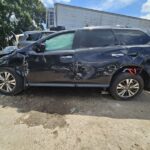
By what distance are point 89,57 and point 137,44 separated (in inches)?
47.6

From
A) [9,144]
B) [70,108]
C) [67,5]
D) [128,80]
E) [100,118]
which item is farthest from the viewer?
[67,5]

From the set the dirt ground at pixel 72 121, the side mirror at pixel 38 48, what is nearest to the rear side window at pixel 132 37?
the dirt ground at pixel 72 121

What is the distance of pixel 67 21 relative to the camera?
16312mm

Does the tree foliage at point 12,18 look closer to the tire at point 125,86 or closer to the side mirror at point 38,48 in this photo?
the side mirror at point 38,48

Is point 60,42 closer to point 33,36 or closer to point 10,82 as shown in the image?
point 10,82

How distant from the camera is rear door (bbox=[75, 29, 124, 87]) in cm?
432

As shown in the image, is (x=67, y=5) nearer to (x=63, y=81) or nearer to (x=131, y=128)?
(x=63, y=81)

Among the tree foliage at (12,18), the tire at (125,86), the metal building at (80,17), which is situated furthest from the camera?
the tree foliage at (12,18)

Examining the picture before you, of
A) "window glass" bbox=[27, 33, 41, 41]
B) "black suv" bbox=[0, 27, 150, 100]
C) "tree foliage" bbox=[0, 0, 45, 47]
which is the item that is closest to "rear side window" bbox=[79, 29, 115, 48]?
"black suv" bbox=[0, 27, 150, 100]

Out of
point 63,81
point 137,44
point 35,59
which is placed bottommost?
point 63,81

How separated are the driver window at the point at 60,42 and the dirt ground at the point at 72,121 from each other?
121 cm

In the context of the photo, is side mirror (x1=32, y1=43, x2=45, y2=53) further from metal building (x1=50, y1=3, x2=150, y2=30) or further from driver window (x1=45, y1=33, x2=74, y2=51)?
metal building (x1=50, y1=3, x2=150, y2=30)

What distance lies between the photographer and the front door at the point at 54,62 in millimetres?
4348

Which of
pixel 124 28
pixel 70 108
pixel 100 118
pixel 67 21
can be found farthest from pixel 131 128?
pixel 67 21
